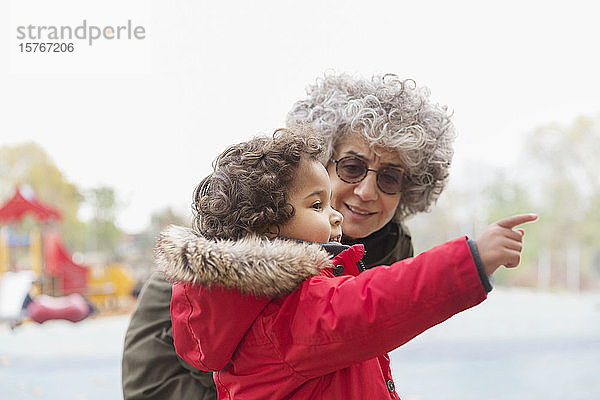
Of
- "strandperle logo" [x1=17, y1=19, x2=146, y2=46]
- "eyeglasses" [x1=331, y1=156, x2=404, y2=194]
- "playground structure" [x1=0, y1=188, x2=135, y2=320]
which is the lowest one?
"playground structure" [x1=0, y1=188, x2=135, y2=320]

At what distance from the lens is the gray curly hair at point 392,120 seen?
4.49 ft

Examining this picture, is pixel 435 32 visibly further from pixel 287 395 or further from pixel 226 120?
pixel 287 395

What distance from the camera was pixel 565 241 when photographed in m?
3.29

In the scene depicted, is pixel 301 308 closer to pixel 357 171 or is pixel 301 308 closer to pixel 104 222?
pixel 357 171

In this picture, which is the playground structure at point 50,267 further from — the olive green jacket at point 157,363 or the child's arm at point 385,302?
the child's arm at point 385,302

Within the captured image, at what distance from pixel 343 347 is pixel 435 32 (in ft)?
8.18

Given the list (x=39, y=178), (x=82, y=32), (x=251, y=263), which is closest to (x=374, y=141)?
(x=251, y=263)

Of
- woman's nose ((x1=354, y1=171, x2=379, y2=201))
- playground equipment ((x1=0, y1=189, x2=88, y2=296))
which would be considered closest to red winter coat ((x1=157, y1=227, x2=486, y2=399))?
woman's nose ((x1=354, y1=171, x2=379, y2=201))

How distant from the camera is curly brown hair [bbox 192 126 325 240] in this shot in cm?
90

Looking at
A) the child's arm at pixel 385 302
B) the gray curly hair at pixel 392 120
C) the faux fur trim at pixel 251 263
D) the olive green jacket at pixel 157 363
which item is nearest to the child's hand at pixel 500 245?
the child's arm at pixel 385 302

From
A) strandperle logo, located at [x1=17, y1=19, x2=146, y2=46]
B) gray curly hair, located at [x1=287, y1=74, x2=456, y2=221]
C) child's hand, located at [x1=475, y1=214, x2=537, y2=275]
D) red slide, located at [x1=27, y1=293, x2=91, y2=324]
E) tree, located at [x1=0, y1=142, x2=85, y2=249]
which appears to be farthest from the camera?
red slide, located at [x1=27, y1=293, x2=91, y2=324]

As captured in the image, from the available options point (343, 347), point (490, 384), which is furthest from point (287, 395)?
point (490, 384)

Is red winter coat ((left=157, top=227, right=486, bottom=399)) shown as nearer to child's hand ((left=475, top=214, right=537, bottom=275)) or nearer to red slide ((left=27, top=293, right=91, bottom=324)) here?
child's hand ((left=475, top=214, right=537, bottom=275))

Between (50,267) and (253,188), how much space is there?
8.61ft
